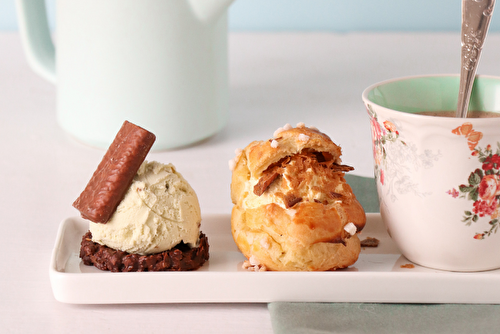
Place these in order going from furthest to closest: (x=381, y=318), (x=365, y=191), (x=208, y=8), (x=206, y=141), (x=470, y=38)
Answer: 1. (x=206, y=141)
2. (x=208, y=8)
3. (x=365, y=191)
4. (x=470, y=38)
5. (x=381, y=318)

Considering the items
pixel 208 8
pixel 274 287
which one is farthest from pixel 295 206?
pixel 208 8

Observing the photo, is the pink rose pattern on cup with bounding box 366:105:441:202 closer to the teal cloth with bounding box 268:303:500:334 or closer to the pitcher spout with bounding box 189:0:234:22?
the teal cloth with bounding box 268:303:500:334

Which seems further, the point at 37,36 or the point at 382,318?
the point at 37,36

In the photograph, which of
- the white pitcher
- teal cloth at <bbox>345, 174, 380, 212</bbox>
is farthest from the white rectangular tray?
the white pitcher

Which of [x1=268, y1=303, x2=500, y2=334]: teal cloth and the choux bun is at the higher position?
the choux bun

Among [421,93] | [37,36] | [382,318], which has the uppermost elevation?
[37,36]

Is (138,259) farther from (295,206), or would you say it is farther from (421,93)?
(421,93)

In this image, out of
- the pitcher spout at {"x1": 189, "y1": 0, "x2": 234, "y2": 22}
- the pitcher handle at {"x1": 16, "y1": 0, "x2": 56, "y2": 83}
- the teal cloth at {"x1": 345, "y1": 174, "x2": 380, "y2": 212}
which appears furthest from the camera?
the pitcher handle at {"x1": 16, "y1": 0, "x2": 56, "y2": 83}
